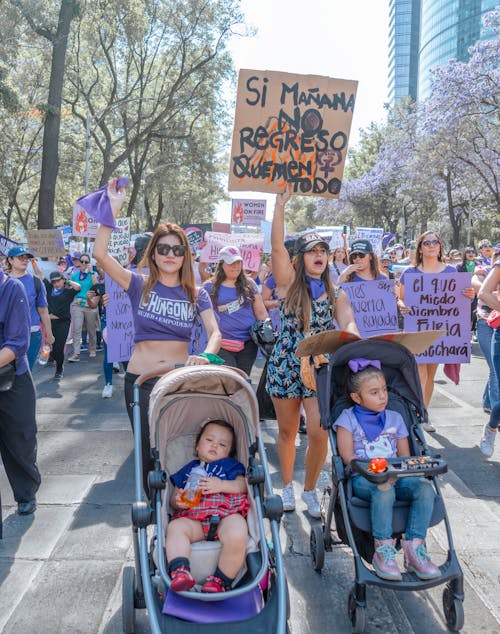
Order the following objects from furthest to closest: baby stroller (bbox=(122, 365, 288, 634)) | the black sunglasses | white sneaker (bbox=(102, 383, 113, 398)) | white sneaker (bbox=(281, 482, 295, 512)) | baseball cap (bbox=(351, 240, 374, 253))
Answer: white sneaker (bbox=(102, 383, 113, 398)), baseball cap (bbox=(351, 240, 374, 253)), white sneaker (bbox=(281, 482, 295, 512)), the black sunglasses, baby stroller (bbox=(122, 365, 288, 634))

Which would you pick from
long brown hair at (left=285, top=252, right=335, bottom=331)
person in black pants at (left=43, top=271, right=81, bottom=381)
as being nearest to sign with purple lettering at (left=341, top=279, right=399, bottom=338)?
long brown hair at (left=285, top=252, right=335, bottom=331)

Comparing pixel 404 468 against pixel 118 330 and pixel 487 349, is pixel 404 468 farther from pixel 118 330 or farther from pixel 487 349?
pixel 118 330

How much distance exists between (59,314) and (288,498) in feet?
20.9

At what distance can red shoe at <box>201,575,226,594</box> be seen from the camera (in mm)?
2514

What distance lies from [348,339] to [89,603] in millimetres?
2014

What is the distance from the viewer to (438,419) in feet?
21.9

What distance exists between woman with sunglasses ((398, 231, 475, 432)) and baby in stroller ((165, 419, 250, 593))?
3206 millimetres

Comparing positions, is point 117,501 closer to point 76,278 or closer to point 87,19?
point 76,278

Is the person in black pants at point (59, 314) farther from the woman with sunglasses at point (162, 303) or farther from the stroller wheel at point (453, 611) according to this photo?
the stroller wheel at point (453, 611)

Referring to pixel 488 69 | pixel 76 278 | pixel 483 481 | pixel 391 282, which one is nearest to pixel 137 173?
pixel 488 69

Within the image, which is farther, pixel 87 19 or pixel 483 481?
pixel 87 19

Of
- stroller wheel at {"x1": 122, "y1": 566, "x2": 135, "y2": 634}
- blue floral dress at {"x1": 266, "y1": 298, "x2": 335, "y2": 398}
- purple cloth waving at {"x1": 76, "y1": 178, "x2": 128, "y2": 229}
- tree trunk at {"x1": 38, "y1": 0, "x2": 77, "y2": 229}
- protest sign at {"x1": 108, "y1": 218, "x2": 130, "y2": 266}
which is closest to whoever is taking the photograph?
stroller wheel at {"x1": 122, "y1": 566, "x2": 135, "y2": 634}

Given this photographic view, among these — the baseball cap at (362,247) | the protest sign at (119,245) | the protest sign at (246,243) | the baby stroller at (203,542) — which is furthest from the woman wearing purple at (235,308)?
the protest sign at (119,245)

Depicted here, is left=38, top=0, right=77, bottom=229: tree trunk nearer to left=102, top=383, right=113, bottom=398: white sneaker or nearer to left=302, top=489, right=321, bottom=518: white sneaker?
left=102, top=383, right=113, bottom=398: white sneaker
